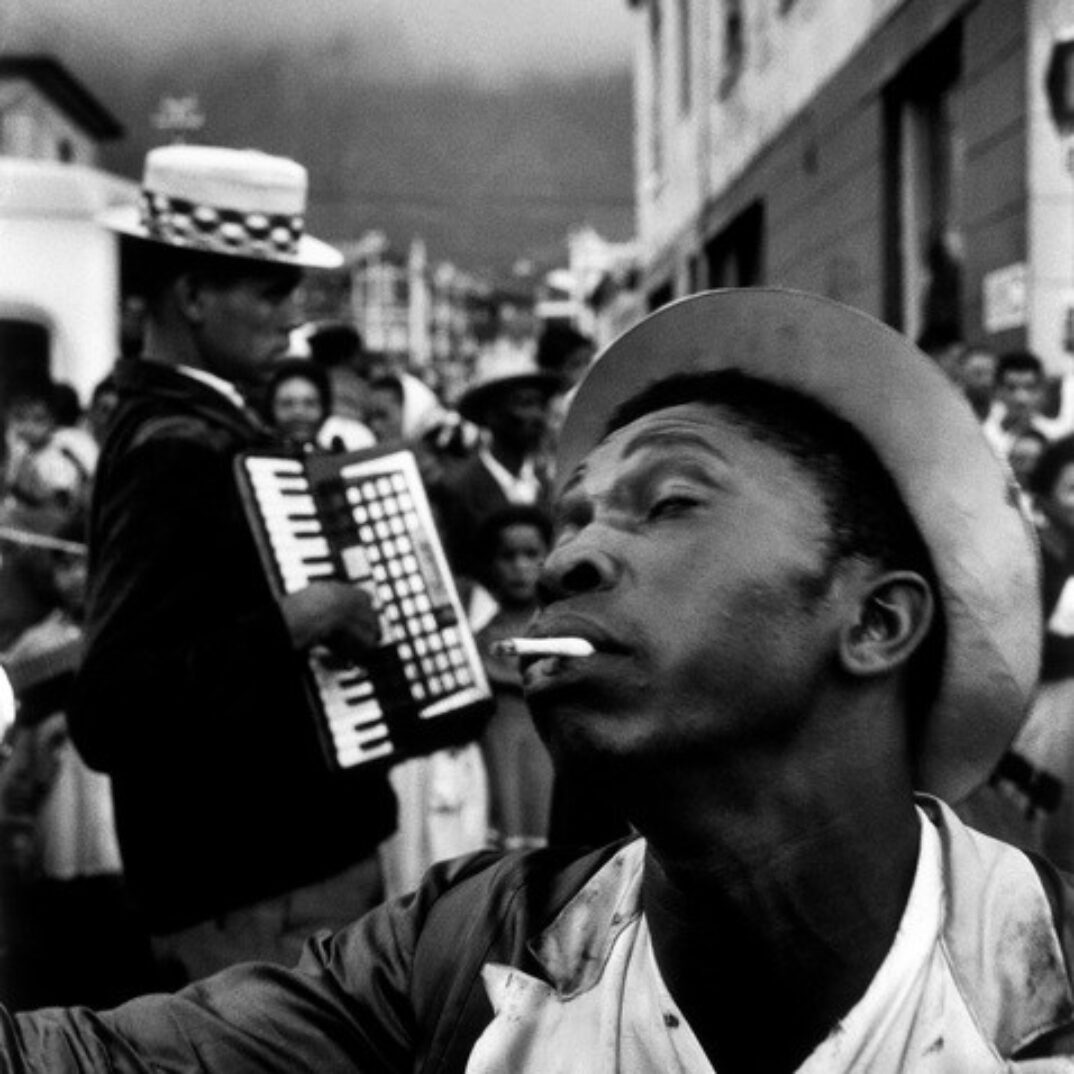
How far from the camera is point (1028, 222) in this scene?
351 inches

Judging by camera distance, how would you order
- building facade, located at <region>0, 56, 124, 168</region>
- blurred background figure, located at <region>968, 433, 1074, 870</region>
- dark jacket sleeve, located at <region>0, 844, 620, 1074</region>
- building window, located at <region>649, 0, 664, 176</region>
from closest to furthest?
dark jacket sleeve, located at <region>0, 844, 620, 1074</region> → blurred background figure, located at <region>968, 433, 1074, 870</region> → building window, located at <region>649, 0, 664, 176</region> → building facade, located at <region>0, 56, 124, 168</region>

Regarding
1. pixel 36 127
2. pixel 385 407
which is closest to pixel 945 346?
pixel 385 407

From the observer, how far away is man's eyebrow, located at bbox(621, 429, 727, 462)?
187 centimetres

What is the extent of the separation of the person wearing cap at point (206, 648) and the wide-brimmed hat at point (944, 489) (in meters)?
1.67

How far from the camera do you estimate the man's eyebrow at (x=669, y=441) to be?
6.14 ft

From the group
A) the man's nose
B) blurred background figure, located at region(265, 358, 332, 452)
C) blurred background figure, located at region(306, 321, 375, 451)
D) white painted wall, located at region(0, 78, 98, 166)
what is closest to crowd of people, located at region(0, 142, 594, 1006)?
the man's nose

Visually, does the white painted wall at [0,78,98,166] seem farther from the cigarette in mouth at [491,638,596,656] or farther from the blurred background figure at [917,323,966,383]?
the cigarette in mouth at [491,638,596,656]

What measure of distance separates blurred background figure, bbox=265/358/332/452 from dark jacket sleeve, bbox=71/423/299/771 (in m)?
4.34

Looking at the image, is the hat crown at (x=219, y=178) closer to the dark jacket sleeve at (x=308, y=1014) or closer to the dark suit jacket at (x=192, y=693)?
the dark suit jacket at (x=192, y=693)

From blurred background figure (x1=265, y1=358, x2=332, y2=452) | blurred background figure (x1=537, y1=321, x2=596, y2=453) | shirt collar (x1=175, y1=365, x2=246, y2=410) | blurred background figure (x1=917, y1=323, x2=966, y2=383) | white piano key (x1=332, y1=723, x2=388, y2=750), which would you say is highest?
blurred background figure (x1=537, y1=321, x2=596, y2=453)

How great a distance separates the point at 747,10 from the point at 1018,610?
1638 centimetres

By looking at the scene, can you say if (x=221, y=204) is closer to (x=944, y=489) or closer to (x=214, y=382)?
(x=214, y=382)

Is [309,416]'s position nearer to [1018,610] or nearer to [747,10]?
[1018,610]

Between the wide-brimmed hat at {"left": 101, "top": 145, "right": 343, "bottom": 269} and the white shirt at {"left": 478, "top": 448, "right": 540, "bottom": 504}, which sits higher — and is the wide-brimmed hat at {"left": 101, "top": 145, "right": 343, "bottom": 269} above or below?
above
